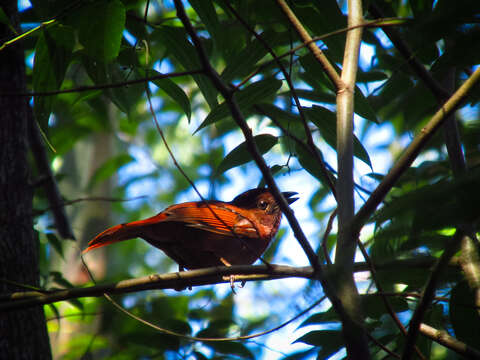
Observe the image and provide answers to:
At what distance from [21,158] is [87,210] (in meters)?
5.05

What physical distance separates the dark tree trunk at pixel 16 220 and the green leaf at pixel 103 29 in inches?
21.3

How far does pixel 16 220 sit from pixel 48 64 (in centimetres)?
96

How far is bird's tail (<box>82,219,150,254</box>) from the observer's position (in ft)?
8.91

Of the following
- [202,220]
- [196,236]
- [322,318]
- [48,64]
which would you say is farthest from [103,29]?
[322,318]

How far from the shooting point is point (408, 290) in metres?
2.12

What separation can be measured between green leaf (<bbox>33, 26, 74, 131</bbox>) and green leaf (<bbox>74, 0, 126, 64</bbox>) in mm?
170

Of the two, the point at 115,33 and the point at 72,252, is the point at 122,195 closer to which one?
the point at 72,252

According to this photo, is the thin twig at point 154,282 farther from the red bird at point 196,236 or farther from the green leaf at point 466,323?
the red bird at point 196,236

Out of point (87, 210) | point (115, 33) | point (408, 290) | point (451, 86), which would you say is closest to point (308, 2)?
point (451, 86)

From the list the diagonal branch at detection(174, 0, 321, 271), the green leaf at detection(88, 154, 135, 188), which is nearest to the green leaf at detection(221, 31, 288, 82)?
the diagonal branch at detection(174, 0, 321, 271)

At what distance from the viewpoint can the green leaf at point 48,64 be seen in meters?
2.07

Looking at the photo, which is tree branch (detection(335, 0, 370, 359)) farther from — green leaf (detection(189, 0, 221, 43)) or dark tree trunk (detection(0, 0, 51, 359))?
dark tree trunk (detection(0, 0, 51, 359))

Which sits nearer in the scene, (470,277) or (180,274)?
(470,277)

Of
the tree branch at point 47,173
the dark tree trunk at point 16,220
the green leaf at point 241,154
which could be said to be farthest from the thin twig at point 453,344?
the tree branch at point 47,173
